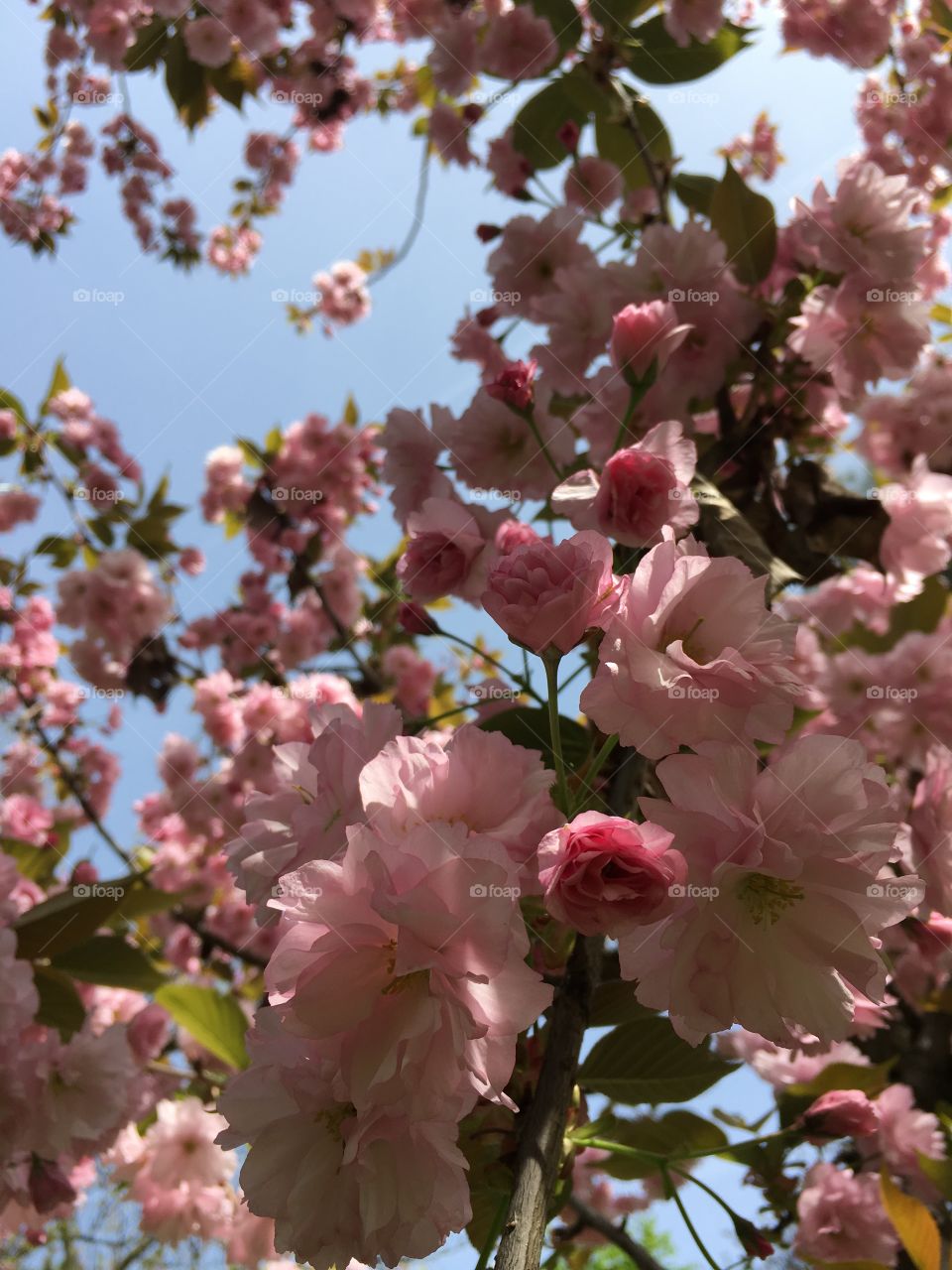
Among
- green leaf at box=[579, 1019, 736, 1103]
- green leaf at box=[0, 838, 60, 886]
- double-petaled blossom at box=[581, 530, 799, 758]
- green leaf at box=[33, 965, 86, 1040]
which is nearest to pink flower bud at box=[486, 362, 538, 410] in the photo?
double-petaled blossom at box=[581, 530, 799, 758]

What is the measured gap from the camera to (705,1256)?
0.71 meters

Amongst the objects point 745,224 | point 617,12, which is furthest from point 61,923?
point 617,12

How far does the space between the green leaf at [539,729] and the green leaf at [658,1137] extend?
0.52 metres

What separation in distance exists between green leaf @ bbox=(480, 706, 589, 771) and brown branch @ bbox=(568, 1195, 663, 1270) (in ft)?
1.68

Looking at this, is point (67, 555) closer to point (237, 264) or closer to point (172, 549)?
point (172, 549)

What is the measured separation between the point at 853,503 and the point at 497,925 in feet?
3.61

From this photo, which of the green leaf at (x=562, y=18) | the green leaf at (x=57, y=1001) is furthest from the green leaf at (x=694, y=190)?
the green leaf at (x=57, y=1001)

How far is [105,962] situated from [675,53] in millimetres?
2087

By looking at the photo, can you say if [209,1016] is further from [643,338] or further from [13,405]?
[13,405]

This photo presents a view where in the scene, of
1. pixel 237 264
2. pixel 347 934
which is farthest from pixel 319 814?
pixel 237 264

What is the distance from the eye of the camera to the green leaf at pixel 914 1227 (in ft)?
2.93

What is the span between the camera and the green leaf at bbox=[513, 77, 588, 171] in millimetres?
1842

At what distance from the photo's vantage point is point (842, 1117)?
36.7 inches

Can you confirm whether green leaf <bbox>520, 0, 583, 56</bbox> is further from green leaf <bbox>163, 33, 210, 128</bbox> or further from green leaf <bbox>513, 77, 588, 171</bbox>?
green leaf <bbox>163, 33, 210, 128</bbox>
